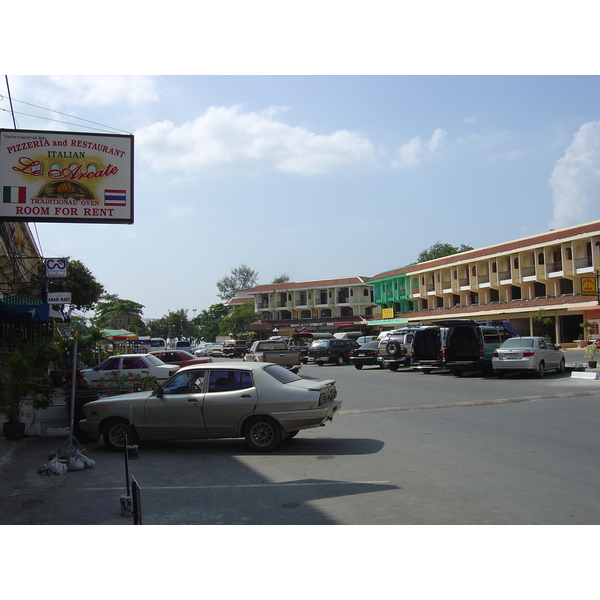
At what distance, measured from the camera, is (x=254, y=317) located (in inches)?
3593

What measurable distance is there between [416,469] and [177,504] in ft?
10.8

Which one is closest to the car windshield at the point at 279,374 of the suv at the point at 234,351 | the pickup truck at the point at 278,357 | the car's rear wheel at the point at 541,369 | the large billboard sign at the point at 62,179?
the large billboard sign at the point at 62,179

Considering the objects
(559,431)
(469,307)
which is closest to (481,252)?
(469,307)

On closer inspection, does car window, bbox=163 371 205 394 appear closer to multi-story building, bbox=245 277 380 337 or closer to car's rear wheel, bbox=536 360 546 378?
car's rear wheel, bbox=536 360 546 378

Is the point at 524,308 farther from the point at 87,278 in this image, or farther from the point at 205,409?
the point at 205,409

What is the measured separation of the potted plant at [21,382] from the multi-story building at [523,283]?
115ft

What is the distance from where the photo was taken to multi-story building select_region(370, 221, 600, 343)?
4503cm

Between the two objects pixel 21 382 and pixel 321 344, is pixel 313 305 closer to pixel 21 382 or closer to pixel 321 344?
pixel 321 344

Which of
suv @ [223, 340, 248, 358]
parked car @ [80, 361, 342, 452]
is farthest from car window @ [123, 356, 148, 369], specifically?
suv @ [223, 340, 248, 358]

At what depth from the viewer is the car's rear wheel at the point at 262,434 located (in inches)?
385

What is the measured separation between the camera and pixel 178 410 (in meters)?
10.1

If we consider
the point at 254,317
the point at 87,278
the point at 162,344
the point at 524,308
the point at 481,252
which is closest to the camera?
the point at 87,278

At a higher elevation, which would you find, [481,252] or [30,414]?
[481,252]

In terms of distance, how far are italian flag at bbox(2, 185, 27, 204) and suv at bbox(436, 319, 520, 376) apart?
15.4 metres
